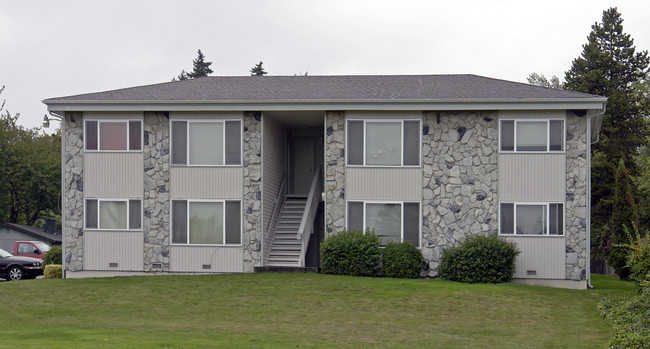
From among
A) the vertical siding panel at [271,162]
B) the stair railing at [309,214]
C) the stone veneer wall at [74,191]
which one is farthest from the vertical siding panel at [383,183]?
the stone veneer wall at [74,191]

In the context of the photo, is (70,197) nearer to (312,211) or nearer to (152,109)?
(152,109)

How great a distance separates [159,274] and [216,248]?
1.84 m

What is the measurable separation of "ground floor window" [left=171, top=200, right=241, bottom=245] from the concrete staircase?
1.32 m

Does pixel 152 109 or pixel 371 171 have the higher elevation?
pixel 152 109

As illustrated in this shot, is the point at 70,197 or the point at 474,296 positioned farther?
the point at 70,197

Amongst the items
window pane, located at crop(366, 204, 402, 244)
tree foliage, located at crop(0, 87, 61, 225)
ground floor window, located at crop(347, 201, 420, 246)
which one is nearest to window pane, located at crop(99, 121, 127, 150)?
ground floor window, located at crop(347, 201, 420, 246)

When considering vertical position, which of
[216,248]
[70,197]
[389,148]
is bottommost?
[216,248]

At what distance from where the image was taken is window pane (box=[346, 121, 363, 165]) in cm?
2167

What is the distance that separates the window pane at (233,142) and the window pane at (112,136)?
307 cm

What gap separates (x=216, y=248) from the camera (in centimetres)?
2191

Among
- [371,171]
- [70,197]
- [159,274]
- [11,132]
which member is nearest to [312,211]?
[371,171]

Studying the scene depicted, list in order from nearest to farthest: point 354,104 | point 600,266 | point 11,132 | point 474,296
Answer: point 474,296
point 354,104
point 600,266
point 11,132

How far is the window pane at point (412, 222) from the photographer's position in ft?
70.6

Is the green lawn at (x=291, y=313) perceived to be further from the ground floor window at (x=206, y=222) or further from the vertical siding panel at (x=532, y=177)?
the vertical siding panel at (x=532, y=177)
